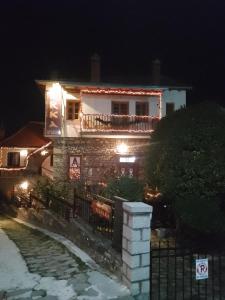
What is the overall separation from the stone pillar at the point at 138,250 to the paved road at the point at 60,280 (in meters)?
0.32

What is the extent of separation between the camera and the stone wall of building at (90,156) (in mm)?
23156

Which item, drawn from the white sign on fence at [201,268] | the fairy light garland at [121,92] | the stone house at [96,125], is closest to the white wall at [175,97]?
the stone house at [96,125]

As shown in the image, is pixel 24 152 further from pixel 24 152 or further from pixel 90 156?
pixel 90 156

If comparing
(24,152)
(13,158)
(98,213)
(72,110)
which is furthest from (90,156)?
(98,213)

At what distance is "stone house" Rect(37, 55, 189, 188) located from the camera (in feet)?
75.0

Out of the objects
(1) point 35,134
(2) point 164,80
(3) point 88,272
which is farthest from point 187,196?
(1) point 35,134

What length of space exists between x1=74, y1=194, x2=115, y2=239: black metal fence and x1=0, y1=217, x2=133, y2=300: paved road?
1.05m

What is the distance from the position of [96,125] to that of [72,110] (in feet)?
6.33

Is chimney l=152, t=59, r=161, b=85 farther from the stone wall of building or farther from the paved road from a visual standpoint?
the paved road

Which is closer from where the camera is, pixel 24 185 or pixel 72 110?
pixel 72 110

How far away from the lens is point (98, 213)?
33.8 ft

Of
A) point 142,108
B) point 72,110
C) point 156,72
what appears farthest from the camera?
point 156,72

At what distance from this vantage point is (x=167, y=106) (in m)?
25.2

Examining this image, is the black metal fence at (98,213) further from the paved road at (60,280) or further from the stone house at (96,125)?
the stone house at (96,125)
